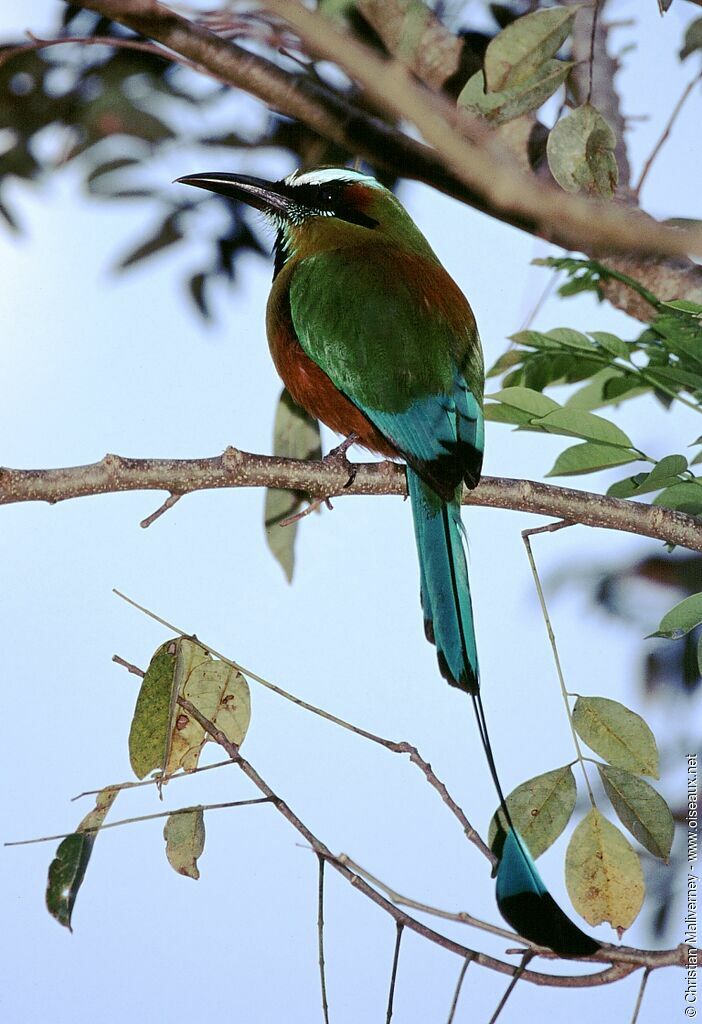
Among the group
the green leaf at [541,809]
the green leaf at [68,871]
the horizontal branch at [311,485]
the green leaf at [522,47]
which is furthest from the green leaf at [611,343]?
the green leaf at [68,871]

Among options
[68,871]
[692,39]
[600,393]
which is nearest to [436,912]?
[68,871]

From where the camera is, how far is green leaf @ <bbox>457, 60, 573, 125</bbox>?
1.00 m

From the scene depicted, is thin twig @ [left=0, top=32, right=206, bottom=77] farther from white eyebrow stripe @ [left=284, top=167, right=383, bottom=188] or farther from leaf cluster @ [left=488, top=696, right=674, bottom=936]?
leaf cluster @ [left=488, top=696, right=674, bottom=936]

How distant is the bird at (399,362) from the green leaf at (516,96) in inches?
7.4

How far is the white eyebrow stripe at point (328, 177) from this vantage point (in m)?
1.24

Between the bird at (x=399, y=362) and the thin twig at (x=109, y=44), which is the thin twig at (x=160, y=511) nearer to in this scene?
the bird at (x=399, y=362)

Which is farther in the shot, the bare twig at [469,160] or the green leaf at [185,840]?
the green leaf at [185,840]

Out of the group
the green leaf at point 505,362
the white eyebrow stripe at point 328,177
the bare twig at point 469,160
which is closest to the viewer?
the bare twig at point 469,160

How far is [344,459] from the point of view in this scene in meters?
1.05

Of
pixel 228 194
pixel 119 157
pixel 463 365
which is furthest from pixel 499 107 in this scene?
pixel 119 157

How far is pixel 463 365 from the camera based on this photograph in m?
1.07

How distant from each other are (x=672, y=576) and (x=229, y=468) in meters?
0.59

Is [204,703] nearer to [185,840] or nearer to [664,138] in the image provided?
[185,840]

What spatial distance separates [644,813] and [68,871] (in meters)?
0.49
